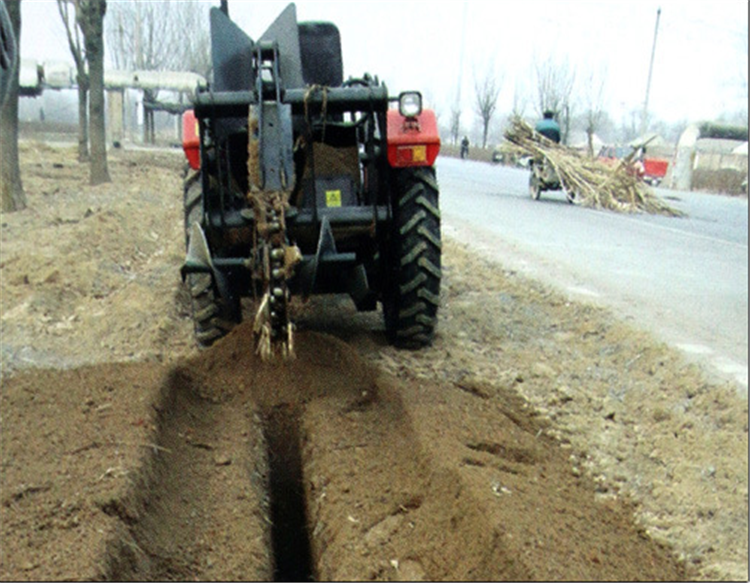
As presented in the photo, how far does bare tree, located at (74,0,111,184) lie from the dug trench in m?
10.6

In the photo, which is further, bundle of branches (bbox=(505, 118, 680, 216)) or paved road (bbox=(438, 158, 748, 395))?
bundle of branches (bbox=(505, 118, 680, 216))

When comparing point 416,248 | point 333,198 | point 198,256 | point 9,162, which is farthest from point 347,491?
point 9,162

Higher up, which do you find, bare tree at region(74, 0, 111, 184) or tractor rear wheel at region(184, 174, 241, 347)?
bare tree at region(74, 0, 111, 184)

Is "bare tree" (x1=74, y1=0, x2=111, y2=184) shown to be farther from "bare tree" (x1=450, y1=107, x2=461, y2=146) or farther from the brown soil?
"bare tree" (x1=450, y1=107, x2=461, y2=146)

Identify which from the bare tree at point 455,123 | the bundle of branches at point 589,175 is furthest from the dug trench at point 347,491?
the bundle of branches at point 589,175

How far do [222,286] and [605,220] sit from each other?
8578mm

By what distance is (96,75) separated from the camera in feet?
46.9

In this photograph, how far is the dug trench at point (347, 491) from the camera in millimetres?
2949

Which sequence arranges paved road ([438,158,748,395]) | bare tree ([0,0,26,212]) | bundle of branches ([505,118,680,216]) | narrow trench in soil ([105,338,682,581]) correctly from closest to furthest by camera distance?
narrow trench in soil ([105,338,682,581]) → paved road ([438,158,748,395]) → bare tree ([0,0,26,212]) → bundle of branches ([505,118,680,216])

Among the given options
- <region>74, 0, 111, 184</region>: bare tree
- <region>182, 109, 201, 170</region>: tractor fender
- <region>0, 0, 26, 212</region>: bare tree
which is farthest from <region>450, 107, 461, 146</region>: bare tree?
<region>74, 0, 111, 184</region>: bare tree

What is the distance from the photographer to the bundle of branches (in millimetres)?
13328

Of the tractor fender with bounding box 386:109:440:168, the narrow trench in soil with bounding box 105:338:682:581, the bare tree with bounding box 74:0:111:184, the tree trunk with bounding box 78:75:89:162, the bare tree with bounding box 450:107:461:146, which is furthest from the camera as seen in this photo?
the tree trunk with bounding box 78:75:89:162

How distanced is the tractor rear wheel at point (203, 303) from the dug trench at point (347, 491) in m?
0.29

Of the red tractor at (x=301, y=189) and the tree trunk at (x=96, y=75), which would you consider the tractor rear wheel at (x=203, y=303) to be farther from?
the tree trunk at (x=96, y=75)
